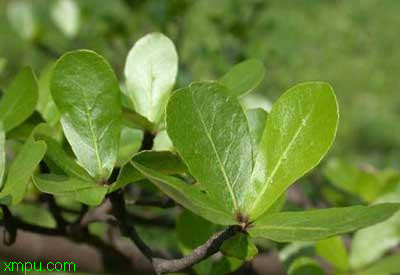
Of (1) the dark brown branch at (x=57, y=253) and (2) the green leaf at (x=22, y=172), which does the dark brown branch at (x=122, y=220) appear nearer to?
(2) the green leaf at (x=22, y=172)

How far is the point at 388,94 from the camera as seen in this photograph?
292cm

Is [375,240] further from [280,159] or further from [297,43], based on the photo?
[297,43]

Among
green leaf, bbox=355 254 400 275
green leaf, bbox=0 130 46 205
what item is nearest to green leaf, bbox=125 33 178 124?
green leaf, bbox=0 130 46 205

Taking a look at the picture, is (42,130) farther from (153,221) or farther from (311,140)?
(153,221)

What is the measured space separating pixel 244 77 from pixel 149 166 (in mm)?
124

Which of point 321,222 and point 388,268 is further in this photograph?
point 388,268

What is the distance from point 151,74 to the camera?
0.56 metres

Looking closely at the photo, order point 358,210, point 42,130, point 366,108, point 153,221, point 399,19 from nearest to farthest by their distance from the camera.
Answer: point 358,210 → point 42,130 → point 153,221 → point 366,108 → point 399,19

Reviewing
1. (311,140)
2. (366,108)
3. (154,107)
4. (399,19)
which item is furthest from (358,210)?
(399,19)

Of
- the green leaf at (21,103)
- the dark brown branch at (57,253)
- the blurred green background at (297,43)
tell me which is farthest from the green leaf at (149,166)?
the blurred green background at (297,43)

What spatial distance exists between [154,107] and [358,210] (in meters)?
0.19

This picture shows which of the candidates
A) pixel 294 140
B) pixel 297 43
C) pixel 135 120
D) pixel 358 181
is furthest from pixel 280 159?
pixel 297 43

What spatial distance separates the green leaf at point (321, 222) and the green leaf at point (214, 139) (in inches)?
→ 1.1

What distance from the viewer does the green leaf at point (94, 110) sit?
0.50 meters
